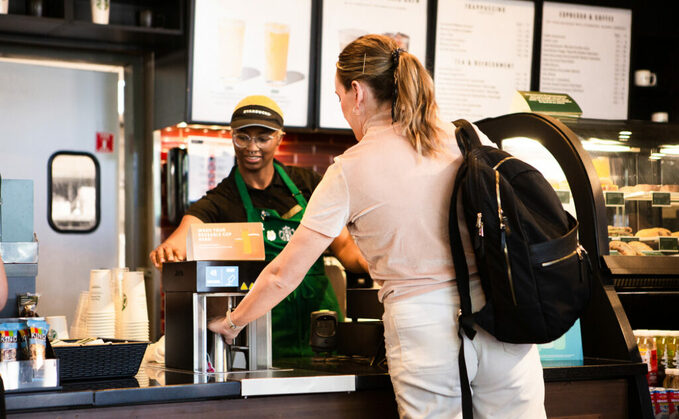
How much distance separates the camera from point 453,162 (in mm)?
1900

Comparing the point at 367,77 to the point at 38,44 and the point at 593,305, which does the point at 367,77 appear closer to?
the point at 593,305

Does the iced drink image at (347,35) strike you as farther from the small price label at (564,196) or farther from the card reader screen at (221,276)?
the card reader screen at (221,276)

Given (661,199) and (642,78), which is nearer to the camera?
(661,199)

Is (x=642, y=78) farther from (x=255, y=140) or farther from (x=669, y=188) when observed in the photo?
(x=255, y=140)

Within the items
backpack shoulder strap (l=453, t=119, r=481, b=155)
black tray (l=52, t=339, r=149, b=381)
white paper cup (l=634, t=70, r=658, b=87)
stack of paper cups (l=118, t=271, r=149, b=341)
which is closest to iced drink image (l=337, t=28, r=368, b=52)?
white paper cup (l=634, t=70, r=658, b=87)

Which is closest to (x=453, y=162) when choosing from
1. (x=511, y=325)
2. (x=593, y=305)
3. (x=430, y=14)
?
(x=511, y=325)

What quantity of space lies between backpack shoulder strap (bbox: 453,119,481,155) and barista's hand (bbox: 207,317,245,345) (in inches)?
28.7

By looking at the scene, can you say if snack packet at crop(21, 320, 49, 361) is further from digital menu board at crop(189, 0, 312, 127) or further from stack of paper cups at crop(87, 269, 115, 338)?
digital menu board at crop(189, 0, 312, 127)

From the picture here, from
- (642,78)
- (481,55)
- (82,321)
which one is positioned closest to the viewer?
(82,321)

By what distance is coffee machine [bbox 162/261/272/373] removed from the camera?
2.17m

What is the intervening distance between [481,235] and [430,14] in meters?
2.78

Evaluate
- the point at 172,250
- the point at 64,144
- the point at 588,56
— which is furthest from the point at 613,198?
the point at 64,144

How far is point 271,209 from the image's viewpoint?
10.1 ft

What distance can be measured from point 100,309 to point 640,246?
Answer: 1.89 meters
